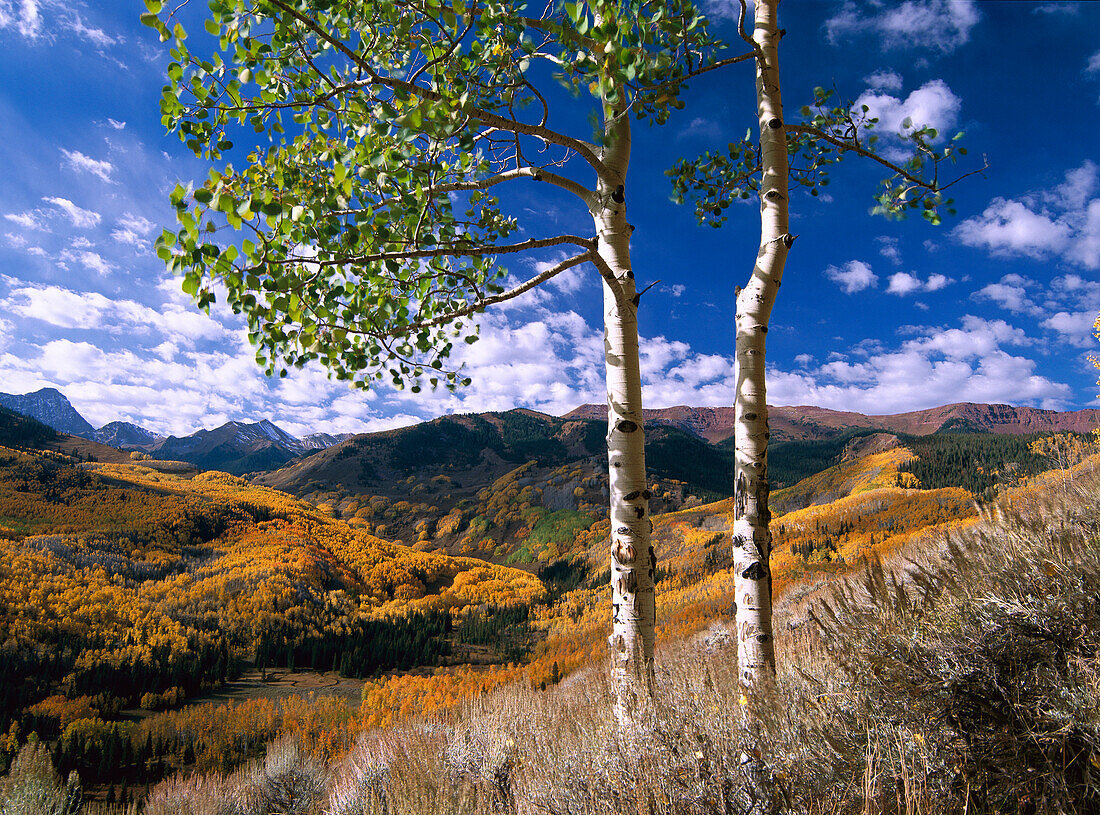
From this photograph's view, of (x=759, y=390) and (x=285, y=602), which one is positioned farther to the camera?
(x=285, y=602)

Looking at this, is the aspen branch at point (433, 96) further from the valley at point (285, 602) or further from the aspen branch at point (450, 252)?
the valley at point (285, 602)

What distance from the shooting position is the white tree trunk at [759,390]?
11.6 ft

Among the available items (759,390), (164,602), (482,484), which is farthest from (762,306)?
(482,484)

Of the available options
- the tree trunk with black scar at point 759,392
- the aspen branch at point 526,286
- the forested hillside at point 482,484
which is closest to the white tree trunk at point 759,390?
the tree trunk with black scar at point 759,392

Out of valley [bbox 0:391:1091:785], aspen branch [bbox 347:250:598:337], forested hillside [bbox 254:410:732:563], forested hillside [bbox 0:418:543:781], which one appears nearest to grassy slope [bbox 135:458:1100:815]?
valley [bbox 0:391:1091:785]

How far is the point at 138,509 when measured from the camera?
28.0 meters

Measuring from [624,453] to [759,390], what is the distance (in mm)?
1263

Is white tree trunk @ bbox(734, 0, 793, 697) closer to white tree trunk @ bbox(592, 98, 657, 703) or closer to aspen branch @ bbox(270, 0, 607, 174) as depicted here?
white tree trunk @ bbox(592, 98, 657, 703)

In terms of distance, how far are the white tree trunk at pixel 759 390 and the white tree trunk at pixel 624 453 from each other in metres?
0.72

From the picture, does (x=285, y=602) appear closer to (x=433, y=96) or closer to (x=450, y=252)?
(x=450, y=252)

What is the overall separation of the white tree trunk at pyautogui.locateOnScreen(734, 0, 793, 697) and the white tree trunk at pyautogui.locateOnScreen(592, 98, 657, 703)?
722 millimetres

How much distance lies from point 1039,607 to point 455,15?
476 cm

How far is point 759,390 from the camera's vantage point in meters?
3.86

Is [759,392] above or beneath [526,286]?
beneath
